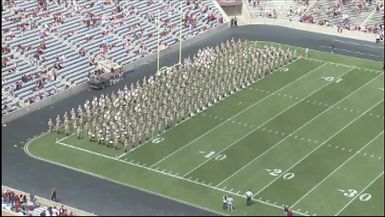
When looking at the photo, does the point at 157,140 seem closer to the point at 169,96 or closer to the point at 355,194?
the point at 169,96

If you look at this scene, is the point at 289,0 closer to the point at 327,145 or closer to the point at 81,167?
the point at 327,145

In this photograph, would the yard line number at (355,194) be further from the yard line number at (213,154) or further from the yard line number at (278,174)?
the yard line number at (213,154)

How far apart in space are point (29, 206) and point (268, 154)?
10459mm

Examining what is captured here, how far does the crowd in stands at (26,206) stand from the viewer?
30125mm

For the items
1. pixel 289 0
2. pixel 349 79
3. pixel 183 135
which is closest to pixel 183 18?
pixel 289 0

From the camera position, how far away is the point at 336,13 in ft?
196

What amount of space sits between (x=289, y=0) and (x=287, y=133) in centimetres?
2715

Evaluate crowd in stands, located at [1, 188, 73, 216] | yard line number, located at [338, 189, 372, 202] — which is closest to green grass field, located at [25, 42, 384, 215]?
yard line number, located at [338, 189, 372, 202]

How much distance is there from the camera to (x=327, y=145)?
1431 inches

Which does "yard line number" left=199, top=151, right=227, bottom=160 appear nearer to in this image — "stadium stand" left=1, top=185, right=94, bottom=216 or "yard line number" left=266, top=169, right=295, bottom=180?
"yard line number" left=266, top=169, right=295, bottom=180

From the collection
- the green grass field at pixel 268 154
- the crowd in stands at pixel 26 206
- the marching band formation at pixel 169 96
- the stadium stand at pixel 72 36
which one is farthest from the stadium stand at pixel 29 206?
the stadium stand at pixel 72 36

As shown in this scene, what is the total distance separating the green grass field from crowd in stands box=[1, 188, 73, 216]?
11.2 ft

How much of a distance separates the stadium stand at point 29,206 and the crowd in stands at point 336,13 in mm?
31338

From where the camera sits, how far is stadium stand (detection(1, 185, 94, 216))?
3017cm
